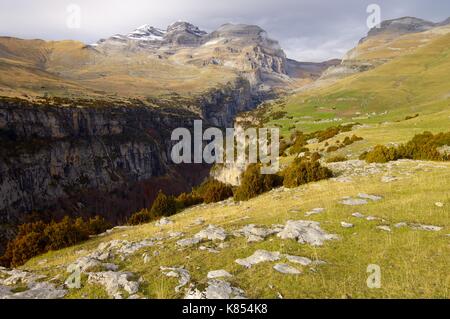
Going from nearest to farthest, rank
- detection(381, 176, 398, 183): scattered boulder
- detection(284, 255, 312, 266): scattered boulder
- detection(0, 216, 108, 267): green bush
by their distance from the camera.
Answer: detection(284, 255, 312, 266): scattered boulder < detection(0, 216, 108, 267): green bush < detection(381, 176, 398, 183): scattered boulder

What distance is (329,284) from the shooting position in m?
8.30

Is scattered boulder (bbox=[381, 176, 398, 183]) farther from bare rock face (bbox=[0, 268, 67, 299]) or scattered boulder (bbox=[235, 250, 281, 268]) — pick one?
bare rock face (bbox=[0, 268, 67, 299])

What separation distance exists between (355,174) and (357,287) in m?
14.6

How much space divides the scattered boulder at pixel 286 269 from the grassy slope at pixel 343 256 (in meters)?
0.22

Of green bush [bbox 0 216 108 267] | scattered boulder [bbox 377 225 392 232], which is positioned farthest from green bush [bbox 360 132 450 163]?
green bush [bbox 0 216 108 267]

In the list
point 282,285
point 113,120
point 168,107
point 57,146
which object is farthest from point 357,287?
point 168,107

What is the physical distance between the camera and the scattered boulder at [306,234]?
11.3 metres

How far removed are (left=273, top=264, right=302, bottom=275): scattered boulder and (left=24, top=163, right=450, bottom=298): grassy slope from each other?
0.22 metres

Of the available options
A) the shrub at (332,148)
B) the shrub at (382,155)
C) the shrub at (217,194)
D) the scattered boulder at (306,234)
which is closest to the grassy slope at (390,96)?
the shrub at (332,148)

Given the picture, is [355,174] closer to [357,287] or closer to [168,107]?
[357,287]

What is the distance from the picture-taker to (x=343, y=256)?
10086 millimetres

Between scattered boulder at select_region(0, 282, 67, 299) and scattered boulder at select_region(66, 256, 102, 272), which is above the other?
scattered boulder at select_region(66, 256, 102, 272)

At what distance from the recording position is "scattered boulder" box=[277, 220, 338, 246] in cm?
1130

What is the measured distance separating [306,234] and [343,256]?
179 cm
